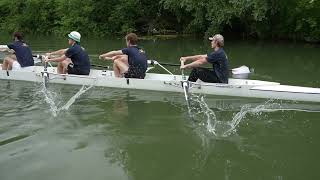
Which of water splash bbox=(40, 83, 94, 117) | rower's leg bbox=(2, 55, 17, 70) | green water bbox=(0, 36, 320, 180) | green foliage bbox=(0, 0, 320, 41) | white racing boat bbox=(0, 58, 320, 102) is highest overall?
green foliage bbox=(0, 0, 320, 41)

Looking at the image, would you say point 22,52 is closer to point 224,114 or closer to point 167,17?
point 224,114

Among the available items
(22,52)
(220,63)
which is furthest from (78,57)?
(220,63)

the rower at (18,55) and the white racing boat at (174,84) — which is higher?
the rower at (18,55)

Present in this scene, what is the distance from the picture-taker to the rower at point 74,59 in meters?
12.6

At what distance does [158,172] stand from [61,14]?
27.3 metres

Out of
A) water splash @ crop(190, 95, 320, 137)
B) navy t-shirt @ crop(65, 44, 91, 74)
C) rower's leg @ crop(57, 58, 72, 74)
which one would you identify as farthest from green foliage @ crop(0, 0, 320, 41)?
rower's leg @ crop(57, 58, 72, 74)

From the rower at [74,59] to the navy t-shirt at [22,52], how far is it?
3.54ft

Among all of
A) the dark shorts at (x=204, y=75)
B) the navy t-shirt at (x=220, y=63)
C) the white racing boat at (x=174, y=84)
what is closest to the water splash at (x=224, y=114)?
the white racing boat at (x=174, y=84)

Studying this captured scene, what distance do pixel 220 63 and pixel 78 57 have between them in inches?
158

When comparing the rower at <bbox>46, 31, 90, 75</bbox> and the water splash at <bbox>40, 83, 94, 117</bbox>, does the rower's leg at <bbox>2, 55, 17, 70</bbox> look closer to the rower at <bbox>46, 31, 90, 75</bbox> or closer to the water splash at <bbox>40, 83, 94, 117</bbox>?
the rower at <bbox>46, 31, 90, 75</bbox>

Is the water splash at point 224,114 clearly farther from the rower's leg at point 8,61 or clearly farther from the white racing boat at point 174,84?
the rower's leg at point 8,61

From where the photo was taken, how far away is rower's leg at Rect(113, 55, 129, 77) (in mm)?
12656

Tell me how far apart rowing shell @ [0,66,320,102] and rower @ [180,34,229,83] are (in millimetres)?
248

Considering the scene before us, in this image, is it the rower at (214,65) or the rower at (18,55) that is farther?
the rower at (18,55)
